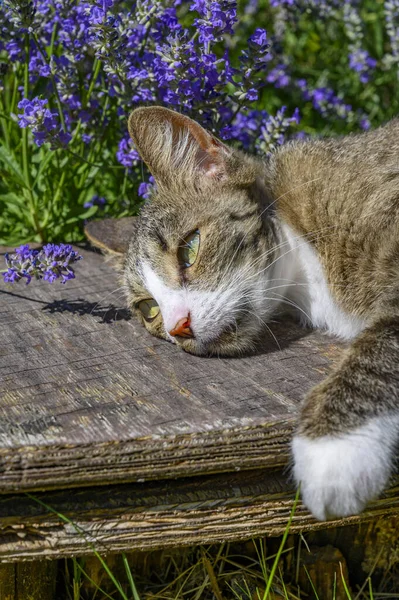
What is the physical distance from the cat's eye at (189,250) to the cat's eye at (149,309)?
157mm

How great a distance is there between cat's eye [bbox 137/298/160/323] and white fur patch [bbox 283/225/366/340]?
0.43m

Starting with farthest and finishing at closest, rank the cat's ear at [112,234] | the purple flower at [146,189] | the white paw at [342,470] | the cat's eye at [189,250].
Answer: the purple flower at [146,189]
the cat's ear at [112,234]
the cat's eye at [189,250]
the white paw at [342,470]

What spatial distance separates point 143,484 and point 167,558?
1.54 feet

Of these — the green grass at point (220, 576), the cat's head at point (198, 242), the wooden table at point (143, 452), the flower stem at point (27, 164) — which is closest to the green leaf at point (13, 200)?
the flower stem at point (27, 164)

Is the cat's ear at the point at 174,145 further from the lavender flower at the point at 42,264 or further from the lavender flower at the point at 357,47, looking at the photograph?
the lavender flower at the point at 357,47

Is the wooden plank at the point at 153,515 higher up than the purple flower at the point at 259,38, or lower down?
lower down

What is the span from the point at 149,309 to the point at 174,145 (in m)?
0.49

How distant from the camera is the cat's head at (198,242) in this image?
6.34 feet

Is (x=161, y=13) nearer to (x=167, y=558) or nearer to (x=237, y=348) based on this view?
(x=237, y=348)

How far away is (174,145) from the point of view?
86.7 inches

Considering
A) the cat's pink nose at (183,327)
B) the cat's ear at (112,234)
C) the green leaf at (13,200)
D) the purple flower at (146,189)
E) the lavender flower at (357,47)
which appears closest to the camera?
the cat's pink nose at (183,327)

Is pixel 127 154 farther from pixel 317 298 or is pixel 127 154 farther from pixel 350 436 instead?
pixel 350 436

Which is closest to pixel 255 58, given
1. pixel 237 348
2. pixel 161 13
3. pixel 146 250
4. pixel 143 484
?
pixel 161 13

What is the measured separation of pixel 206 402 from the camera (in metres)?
1.70
